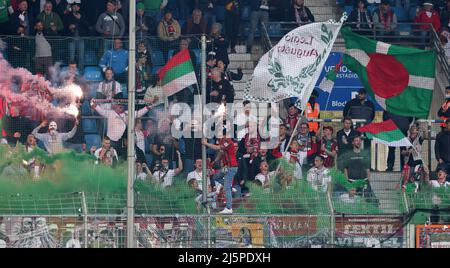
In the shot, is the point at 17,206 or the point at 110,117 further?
the point at 110,117

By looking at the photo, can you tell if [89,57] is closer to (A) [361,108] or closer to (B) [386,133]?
(A) [361,108]

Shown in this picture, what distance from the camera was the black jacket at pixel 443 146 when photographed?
67.1 feet

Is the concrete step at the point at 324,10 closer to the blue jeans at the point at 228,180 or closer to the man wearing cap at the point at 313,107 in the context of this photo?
the man wearing cap at the point at 313,107

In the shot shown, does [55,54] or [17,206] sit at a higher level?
[55,54]

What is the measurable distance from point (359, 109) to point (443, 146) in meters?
1.37

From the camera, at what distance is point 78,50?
20641 millimetres

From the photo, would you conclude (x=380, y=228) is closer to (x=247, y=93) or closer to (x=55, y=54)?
(x=247, y=93)

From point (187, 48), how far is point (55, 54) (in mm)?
2075

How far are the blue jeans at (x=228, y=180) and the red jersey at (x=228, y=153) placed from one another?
0.40 feet

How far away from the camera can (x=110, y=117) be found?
65.6ft

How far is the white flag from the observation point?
19172 millimetres

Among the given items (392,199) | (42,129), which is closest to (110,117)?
(42,129)

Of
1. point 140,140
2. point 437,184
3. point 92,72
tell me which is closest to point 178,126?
point 140,140
